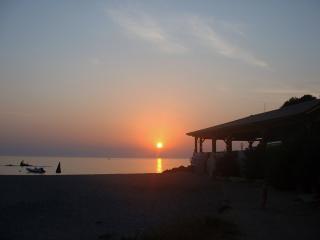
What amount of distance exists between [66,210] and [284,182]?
8353 millimetres

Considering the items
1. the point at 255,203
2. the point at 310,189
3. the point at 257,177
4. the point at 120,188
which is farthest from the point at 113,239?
the point at 257,177

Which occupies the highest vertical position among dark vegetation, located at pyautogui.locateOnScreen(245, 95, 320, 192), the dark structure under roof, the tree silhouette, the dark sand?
the tree silhouette

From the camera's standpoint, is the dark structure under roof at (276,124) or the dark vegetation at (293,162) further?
the dark structure under roof at (276,124)

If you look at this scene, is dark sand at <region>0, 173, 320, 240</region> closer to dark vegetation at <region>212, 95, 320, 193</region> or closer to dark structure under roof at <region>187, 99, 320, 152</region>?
dark vegetation at <region>212, 95, 320, 193</region>

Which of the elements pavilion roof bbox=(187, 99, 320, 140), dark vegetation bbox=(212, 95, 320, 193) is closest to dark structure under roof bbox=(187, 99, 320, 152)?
pavilion roof bbox=(187, 99, 320, 140)

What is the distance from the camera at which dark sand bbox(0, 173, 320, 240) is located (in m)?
13.5

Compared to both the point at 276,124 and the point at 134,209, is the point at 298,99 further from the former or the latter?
the point at 134,209

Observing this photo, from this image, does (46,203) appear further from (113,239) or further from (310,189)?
(310,189)

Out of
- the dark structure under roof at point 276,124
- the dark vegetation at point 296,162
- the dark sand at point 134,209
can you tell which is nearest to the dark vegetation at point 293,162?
the dark vegetation at point 296,162

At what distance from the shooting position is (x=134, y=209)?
17250mm

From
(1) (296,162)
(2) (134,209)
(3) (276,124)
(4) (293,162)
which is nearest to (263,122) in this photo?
(3) (276,124)

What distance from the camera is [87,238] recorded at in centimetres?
1336

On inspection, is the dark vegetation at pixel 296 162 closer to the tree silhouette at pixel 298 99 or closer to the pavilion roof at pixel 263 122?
the pavilion roof at pixel 263 122

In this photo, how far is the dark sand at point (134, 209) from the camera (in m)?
13.5
